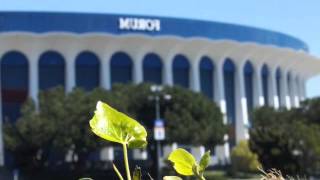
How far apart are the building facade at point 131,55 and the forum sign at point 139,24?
95 millimetres

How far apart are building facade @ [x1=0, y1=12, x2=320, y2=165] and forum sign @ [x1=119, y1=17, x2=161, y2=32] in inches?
3.8

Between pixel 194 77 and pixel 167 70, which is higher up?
pixel 167 70

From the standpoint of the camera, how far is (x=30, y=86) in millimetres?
60281

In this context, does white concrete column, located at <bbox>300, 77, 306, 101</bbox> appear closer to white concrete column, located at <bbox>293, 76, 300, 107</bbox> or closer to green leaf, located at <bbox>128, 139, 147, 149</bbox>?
white concrete column, located at <bbox>293, 76, 300, 107</bbox>

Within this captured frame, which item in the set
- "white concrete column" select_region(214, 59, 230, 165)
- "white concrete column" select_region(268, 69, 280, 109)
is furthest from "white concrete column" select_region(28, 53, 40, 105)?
"white concrete column" select_region(268, 69, 280, 109)

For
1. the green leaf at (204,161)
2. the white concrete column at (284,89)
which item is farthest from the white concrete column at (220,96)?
the green leaf at (204,161)

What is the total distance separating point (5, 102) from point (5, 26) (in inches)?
277

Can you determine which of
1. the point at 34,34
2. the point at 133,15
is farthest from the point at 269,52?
the point at 34,34

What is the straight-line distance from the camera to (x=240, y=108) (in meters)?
69.4

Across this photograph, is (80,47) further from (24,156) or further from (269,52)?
(269,52)

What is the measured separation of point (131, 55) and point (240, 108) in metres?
13.7

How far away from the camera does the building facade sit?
60.8m

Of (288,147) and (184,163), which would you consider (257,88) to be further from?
(184,163)

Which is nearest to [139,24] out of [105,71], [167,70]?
[167,70]
